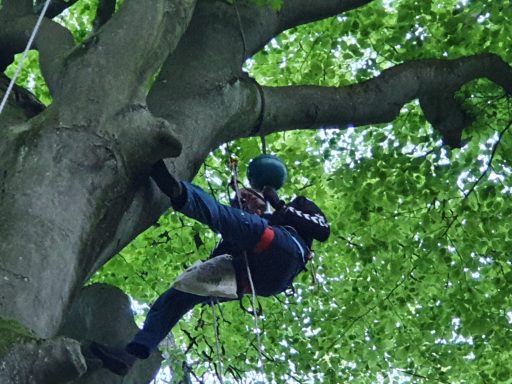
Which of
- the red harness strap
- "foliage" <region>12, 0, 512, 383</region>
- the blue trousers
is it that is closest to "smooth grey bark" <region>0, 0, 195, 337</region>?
the blue trousers

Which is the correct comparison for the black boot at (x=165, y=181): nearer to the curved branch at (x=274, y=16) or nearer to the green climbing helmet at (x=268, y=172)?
the green climbing helmet at (x=268, y=172)

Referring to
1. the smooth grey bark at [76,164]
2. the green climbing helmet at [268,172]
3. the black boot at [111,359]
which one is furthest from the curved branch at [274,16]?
the black boot at [111,359]

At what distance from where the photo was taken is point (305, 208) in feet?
17.3

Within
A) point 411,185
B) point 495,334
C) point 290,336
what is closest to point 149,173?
point 411,185

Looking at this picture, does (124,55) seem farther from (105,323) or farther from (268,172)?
(268,172)

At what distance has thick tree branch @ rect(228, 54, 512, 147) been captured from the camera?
539 centimetres

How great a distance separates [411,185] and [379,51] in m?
1.52

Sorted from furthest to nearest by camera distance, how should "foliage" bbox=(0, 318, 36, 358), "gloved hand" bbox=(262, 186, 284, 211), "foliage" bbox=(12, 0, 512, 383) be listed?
"foliage" bbox=(12, 0, 512, 383)
"gloved hand" bbox=(262, 186, 284, 211)
"foliage" bbox=(0, 318, 36, 358)

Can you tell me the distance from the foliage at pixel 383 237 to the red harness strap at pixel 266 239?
1951mm

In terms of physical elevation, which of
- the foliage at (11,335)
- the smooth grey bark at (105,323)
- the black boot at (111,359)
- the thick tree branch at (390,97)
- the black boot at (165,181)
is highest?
the thick tree branch at (390,97)

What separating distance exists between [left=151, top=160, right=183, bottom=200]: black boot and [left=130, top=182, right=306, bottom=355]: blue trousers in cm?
12

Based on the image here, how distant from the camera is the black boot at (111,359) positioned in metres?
4.42

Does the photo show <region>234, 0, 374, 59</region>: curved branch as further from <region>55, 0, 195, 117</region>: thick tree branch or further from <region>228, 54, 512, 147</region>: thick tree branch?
<region>55, 0, 195, 117</region>: thick tree branch

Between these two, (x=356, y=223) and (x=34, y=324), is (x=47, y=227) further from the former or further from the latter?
(x=356, y=223)
